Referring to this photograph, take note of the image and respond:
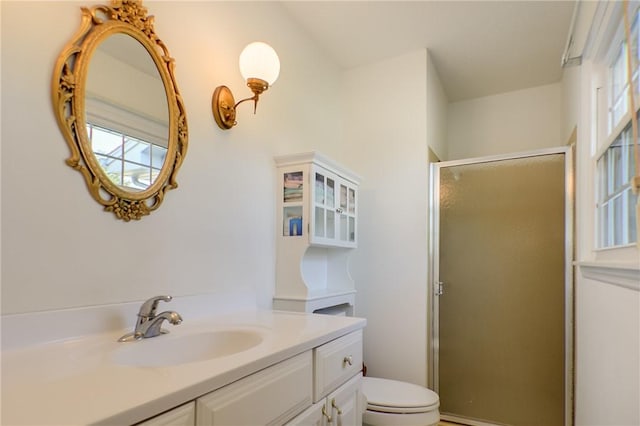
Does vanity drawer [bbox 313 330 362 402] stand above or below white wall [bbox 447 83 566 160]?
below

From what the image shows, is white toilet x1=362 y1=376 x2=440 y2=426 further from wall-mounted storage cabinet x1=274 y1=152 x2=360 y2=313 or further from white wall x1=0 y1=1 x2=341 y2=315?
white wall x1=0 y1=1 x2=341 y2=315

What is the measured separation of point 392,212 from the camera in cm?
259

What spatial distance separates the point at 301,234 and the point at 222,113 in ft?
2.14

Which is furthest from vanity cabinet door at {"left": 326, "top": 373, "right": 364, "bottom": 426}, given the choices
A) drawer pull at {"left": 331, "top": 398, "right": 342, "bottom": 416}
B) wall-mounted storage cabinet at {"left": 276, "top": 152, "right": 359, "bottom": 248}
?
wall-mounted storage cabinet at {"left": 276, "top": 152, "right": 359, "bottom": 248}

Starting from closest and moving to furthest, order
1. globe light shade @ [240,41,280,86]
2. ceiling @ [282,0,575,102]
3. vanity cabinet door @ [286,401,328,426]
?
vanity cabinet door @ [286,401,328,426] < globe light shade @ [240,41,280,86] < ceiling @ [282,0,575,102]

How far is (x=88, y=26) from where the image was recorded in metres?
1.11

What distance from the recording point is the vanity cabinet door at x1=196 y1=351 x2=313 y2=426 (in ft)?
2.63

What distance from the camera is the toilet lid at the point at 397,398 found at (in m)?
1.88

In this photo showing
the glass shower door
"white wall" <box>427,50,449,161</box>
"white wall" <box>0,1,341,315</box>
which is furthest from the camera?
"white wall" <box>427,50,449,161</box>

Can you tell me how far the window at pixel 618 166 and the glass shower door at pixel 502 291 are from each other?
2.06 feet

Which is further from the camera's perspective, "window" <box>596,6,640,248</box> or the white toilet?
the white toilet

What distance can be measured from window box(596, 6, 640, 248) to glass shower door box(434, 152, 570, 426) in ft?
2.06

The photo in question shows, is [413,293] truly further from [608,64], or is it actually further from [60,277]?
[60,277]

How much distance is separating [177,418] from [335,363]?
67cm
